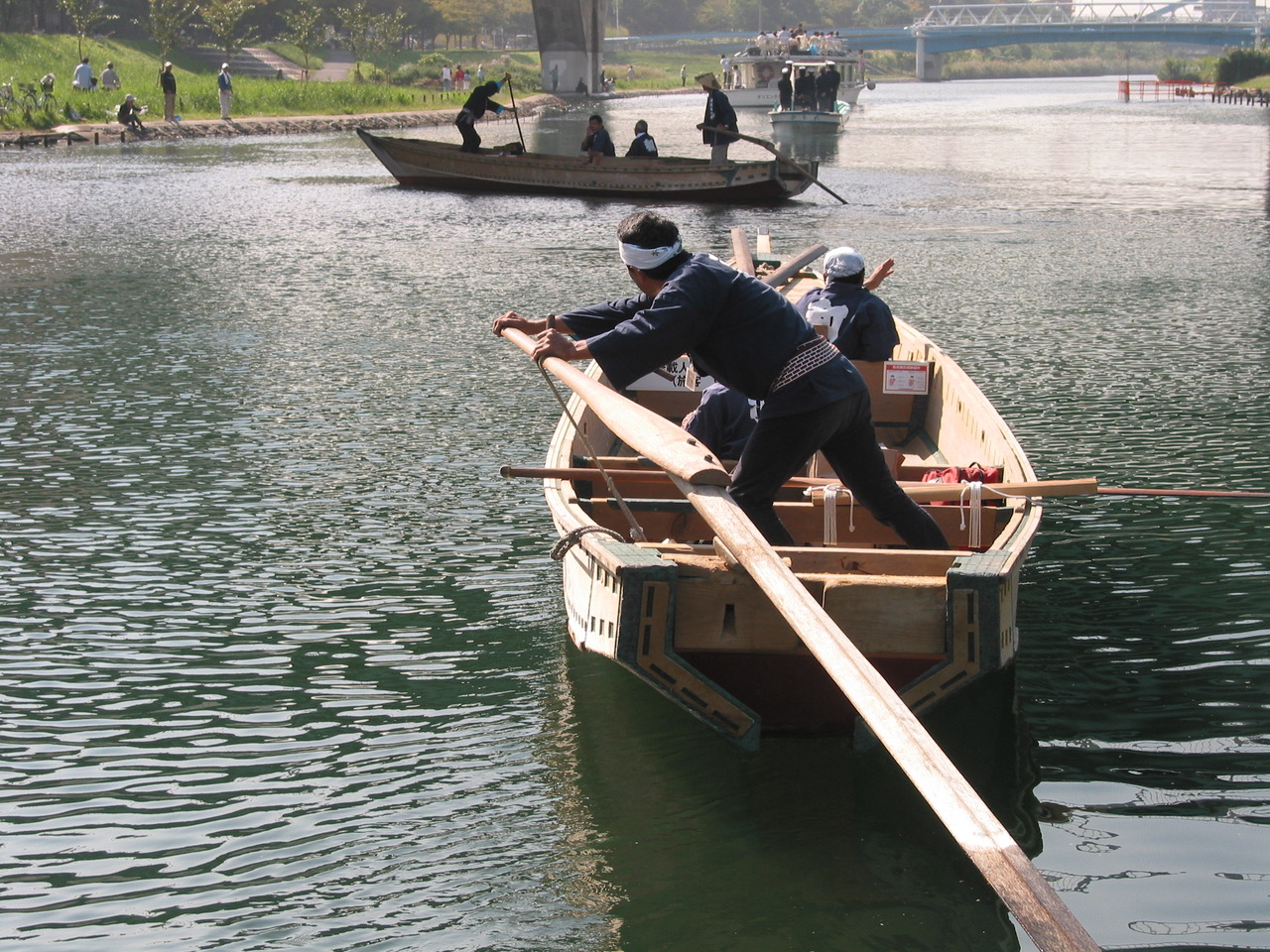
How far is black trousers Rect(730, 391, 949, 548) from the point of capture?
614 centimetres

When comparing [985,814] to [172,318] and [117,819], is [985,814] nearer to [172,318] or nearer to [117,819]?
[117,819]

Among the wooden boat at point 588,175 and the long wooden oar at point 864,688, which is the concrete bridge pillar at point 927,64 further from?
the long wooden oar at point 864,688

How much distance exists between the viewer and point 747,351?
6145mm

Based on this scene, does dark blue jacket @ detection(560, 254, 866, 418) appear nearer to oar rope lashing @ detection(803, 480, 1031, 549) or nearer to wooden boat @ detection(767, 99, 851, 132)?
oar rope lashing @ detection(803, 480, 1031, 549)

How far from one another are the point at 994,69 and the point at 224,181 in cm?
14207

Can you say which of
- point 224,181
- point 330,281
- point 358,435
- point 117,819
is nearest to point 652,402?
point 358,435

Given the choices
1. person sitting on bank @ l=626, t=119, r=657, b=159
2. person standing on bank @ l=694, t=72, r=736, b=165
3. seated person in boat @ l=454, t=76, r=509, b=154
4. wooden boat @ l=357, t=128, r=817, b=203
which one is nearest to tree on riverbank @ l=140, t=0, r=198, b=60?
wooden boat @ l=357, t=128, r=817, b=203

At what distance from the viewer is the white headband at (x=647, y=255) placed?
6.18 m

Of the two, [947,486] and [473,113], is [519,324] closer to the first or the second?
[947,486]

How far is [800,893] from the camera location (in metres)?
5.12

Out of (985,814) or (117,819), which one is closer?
(985,814)

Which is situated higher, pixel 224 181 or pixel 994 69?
pixel 994 69

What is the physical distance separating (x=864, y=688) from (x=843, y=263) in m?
5.42

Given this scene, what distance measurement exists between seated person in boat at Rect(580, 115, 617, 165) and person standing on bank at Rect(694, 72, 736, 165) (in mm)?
1876
